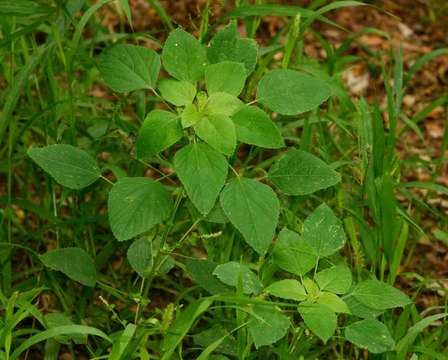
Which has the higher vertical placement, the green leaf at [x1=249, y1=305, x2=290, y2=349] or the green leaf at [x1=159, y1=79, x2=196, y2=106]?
the green leaf at [x1=159, y1=79, x2=196, y2=106]

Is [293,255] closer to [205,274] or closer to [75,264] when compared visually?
[205,274]

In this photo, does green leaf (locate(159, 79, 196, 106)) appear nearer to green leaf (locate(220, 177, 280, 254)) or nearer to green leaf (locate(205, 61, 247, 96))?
green leaf (locate(205, 61, 247, 96))

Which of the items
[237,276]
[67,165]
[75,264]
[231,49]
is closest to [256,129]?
[231,49]

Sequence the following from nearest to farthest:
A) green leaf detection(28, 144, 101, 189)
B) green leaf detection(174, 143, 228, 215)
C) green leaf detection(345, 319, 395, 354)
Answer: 1. green leaf detection(174, 143, 228, 215)
2. green leaf detection(345, 319, 395, 354)
3. green leaf detection(28, 144, 101, 189)

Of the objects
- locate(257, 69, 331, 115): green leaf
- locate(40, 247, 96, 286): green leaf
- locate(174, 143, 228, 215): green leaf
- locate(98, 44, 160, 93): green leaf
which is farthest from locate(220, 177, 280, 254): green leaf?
locate(40, 247, 96, 286): green leaf

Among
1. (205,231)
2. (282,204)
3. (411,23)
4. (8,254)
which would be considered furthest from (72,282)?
(411,23)

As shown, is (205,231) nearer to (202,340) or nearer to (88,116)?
(202,340)

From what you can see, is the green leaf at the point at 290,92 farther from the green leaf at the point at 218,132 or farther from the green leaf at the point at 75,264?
the green leaf at the point at 75,264
